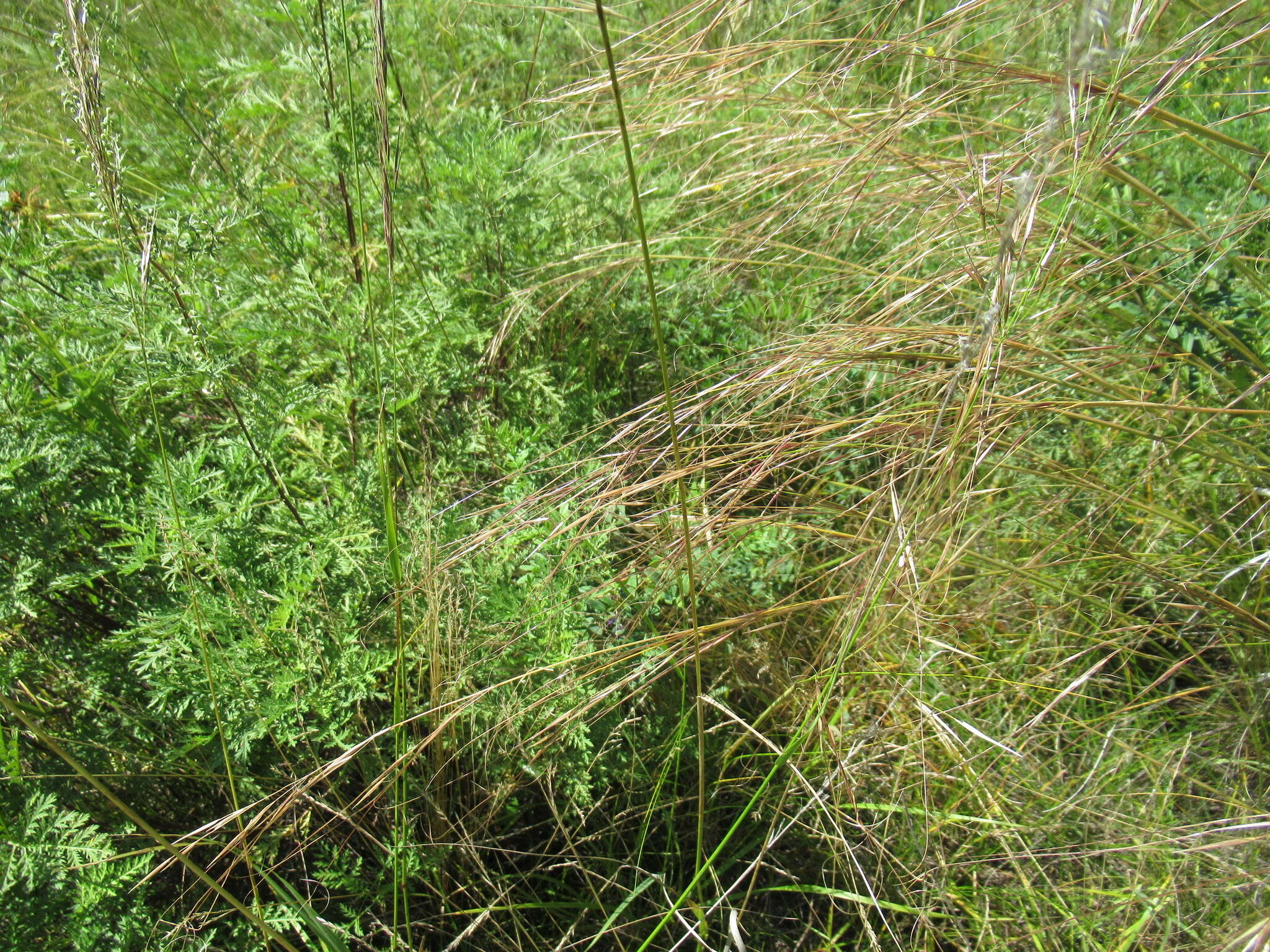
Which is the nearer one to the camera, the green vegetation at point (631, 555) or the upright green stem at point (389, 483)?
the upright green stem at point (389, 483)

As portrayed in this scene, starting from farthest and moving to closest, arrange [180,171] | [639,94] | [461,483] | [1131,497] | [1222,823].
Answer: [639,94] < [180,171] < [461,483] < [1131,497] < [1222,823]

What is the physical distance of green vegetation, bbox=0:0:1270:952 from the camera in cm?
144

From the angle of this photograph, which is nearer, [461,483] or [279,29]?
[461,483]

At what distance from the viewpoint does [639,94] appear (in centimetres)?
256

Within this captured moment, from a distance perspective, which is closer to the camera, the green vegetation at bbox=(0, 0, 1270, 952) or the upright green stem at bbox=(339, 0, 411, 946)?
the upright green stem at bbox=(339, 0, 411, 946)

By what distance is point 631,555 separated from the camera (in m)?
1.82

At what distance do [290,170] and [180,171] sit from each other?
0.31 metres

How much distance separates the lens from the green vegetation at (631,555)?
4.71 ft

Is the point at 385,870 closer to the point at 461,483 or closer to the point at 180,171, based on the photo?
the point at 461,483

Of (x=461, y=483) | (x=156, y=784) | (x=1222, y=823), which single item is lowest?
(x=1222, y=823)

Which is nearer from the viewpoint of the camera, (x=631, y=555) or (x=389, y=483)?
(x=389, y=483)

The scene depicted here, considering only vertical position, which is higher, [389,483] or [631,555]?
[389,483]

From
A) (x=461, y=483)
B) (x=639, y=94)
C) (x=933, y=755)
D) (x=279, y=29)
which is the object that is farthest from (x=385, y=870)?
(x=279, y=29)

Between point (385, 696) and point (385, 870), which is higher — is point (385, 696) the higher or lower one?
the higher one
